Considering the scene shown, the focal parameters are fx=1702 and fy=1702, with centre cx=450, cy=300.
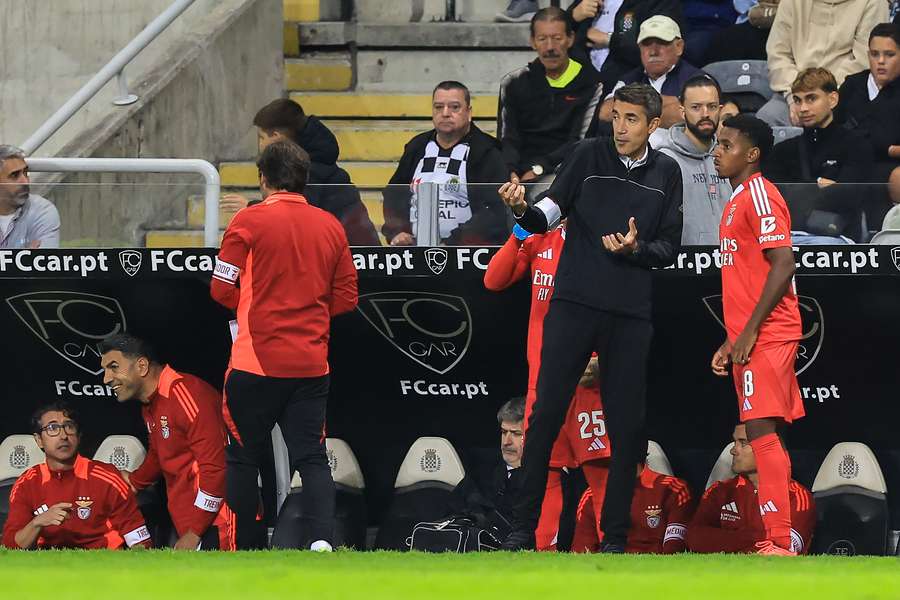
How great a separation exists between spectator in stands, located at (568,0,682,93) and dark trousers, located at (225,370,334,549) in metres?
3.88

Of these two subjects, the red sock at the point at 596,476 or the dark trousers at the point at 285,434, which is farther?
the red sock at the point at 596,476

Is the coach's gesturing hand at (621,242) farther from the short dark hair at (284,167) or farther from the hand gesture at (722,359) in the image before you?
the short dark hair at (284,167)

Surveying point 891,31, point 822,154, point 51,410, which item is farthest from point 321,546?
point 891,31

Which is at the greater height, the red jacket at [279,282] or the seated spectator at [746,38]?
the seated spectator at [746,38]

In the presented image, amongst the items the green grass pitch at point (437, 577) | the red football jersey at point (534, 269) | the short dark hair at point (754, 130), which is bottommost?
the green grass pitch at point (437, 577)

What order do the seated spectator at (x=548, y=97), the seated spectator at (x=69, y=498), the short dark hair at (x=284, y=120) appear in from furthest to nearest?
1. the seated spectator at (x=548, y=97)
2. the short dark hair at (x=284, y=120)
3. the seated spectator at (x=69, y=498)

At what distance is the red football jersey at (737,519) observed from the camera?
8352mm

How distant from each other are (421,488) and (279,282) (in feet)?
6.51

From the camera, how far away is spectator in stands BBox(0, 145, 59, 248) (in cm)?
868

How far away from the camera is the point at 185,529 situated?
28.7 feet

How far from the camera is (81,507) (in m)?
8.88

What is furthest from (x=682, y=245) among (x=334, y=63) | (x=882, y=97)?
(x=334, y=63)

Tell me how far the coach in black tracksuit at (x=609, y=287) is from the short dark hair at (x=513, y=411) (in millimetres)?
1074

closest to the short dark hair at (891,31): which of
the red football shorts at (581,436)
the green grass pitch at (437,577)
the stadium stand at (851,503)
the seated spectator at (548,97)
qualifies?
the seated spectator at (548,97)
